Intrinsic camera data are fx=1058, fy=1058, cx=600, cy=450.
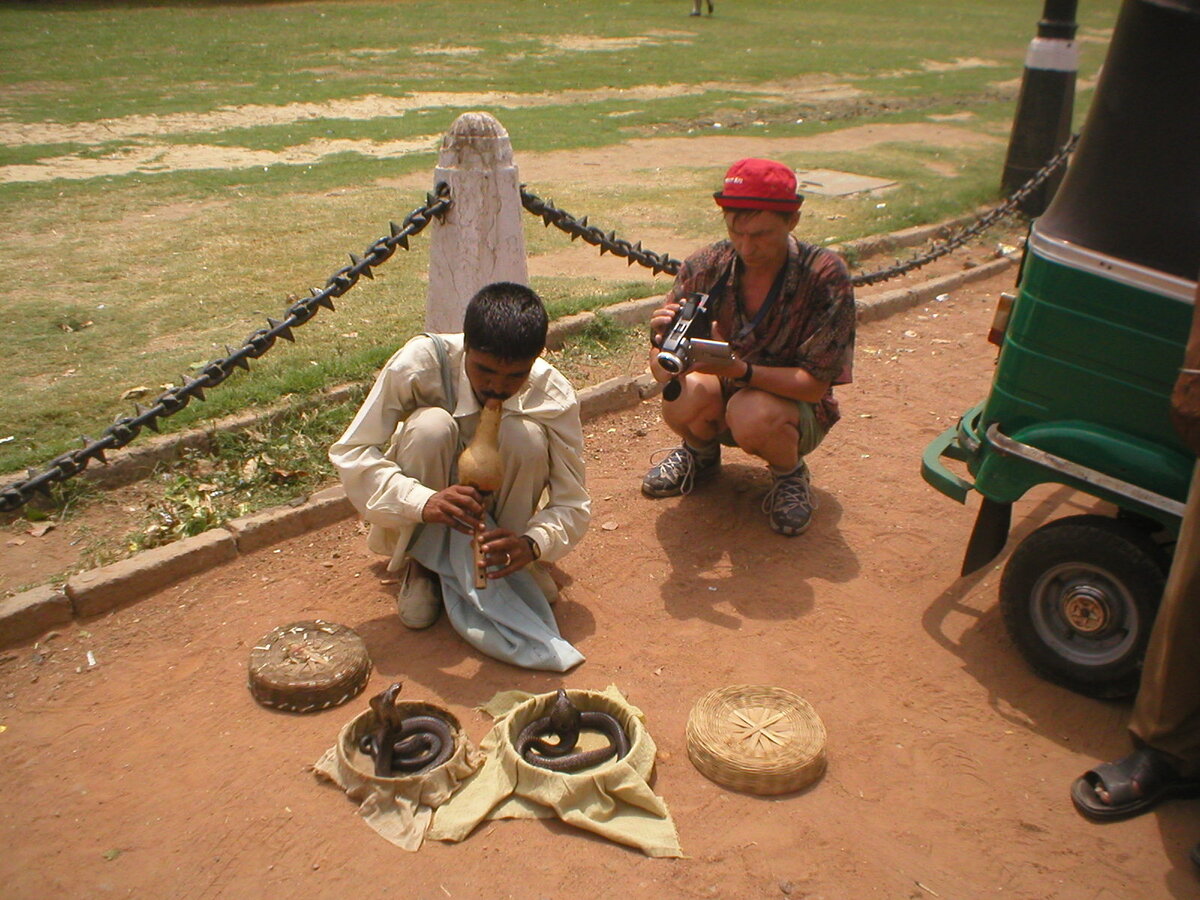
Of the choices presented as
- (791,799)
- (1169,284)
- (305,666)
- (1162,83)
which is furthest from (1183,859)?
(305,666)

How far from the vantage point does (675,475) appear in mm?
4348

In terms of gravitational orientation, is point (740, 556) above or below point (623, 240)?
below

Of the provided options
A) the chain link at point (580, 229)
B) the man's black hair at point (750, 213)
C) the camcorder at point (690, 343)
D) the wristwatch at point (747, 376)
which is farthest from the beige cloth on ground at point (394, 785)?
the chain link at point (580, 229)

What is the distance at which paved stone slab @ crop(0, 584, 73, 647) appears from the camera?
328cm

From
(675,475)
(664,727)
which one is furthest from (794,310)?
(664,727)

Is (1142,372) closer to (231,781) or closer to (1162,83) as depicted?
(1162,83)

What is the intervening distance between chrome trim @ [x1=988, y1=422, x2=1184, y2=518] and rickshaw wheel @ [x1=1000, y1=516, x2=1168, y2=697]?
0.15 metres

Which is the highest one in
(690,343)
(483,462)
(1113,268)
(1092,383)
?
(1113,268)

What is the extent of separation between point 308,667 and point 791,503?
192cm

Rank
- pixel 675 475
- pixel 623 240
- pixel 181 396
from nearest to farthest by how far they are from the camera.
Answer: pixel 181 396 < pixel 675 475 < pixel 623 240

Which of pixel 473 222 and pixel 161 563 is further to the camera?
pixel 473 222

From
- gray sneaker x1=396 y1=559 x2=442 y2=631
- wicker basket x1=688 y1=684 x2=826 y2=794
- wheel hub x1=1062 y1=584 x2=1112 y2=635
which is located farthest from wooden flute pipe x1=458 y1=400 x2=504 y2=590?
A: wheel hub x1=1062 y1=584 x2=1112 y2=635

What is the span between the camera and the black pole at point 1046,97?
809 centimetres

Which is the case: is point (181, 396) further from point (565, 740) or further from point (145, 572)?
point (565, 740)
